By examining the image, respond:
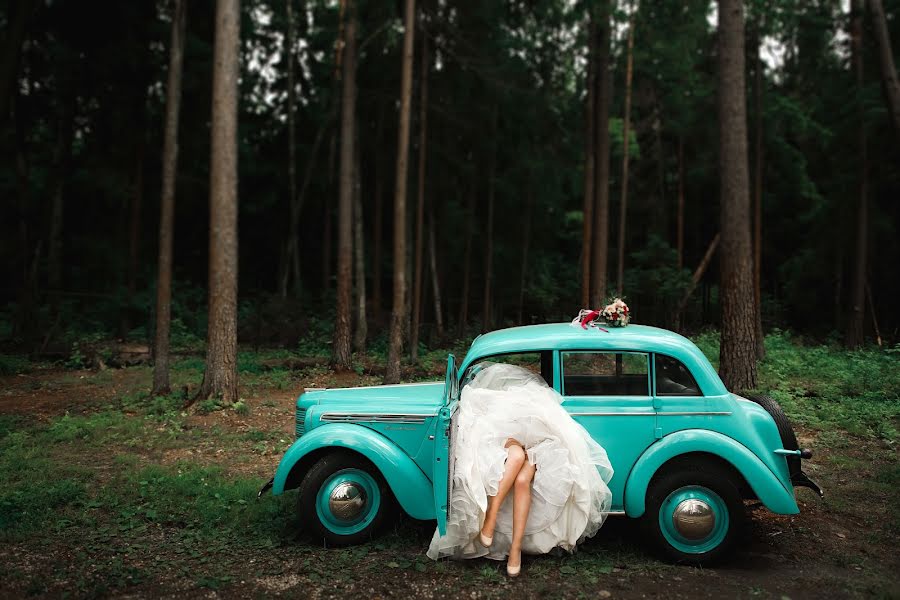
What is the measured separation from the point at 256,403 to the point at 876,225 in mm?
19972

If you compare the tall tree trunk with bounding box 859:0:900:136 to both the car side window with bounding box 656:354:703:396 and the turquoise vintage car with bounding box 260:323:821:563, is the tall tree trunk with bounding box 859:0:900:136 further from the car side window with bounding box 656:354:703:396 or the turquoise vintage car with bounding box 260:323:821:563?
the car side window with bounding box 656:354:703:396

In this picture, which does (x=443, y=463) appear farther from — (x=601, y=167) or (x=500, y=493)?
(x=601, y=167)

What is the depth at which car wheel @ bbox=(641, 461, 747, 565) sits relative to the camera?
469 cm

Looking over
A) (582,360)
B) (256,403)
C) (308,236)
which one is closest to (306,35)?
(308,236)

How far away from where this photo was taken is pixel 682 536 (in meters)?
4.72

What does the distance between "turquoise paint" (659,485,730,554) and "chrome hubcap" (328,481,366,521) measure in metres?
2.24

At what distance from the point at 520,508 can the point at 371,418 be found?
1.33 metres

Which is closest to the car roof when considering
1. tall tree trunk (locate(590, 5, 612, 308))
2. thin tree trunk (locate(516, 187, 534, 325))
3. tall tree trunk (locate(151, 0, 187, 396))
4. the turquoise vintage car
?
the turquoise vintage car

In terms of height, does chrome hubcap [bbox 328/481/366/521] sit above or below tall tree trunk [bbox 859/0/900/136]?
below

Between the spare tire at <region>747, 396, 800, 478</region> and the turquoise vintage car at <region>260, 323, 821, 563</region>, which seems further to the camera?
the spare tire at <region>747, 396, 800, 478</region>

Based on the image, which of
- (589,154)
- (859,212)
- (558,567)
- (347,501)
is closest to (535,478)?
(558,567)

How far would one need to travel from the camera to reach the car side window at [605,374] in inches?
198

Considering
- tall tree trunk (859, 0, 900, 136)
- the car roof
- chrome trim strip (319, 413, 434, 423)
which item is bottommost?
chrome trim strip (319, 413, 434, 423)

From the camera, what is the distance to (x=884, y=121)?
61.3 feet
